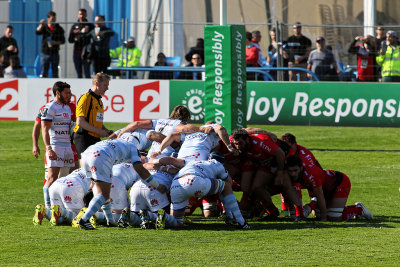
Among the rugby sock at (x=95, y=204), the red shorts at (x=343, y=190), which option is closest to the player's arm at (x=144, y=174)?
the rugby sock at (x=95, y=204)

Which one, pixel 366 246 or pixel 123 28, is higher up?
pixel 123 28

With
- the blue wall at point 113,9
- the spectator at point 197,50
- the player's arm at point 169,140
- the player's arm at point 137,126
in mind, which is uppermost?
the blue wall at point 113,9

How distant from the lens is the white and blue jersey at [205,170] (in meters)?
10.1

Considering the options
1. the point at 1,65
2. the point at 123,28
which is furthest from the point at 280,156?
the point at 1,65

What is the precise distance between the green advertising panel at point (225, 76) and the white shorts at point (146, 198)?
7538 millimetres

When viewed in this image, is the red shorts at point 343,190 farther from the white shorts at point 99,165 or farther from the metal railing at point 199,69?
the metal railing at point 199,69

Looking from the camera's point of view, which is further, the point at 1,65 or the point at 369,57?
the point at 1,65

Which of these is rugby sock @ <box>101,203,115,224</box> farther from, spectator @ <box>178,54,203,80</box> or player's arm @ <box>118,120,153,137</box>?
spectator @ <box>178,54,203,80</box>

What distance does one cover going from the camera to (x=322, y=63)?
843 inches

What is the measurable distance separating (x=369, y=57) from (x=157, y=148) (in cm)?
1137

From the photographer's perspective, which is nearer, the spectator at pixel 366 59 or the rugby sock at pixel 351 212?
the rugby sock at pixel 351 212

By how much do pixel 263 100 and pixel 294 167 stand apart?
1016 centimetres

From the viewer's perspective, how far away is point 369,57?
2131 cm

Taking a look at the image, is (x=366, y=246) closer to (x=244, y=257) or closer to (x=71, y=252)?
(x=244, y=257)
